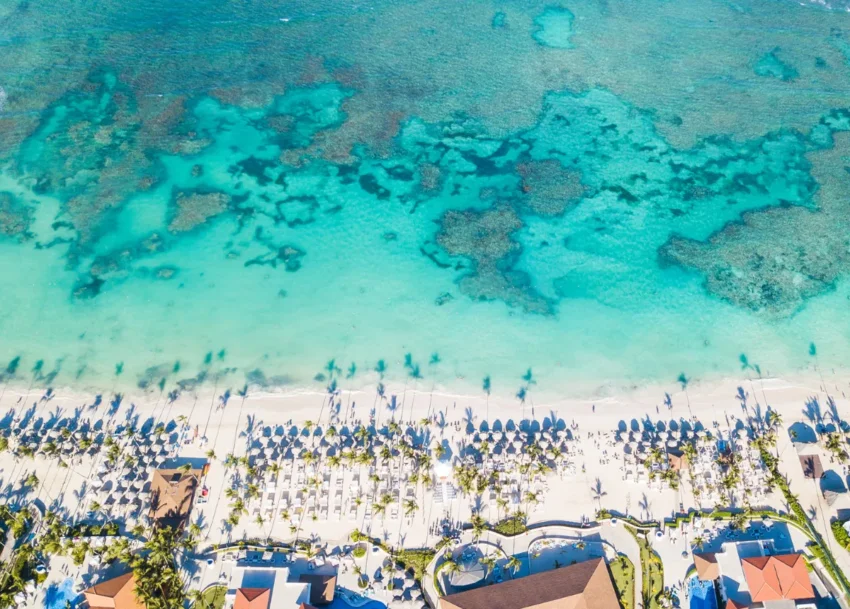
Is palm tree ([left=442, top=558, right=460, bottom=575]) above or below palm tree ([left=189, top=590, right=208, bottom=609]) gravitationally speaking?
above

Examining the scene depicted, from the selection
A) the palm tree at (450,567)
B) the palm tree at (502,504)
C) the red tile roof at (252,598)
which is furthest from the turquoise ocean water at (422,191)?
the red tile roof at (252,598)

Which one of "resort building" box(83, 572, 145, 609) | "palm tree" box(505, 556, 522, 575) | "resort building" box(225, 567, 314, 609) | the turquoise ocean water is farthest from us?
the turquoise ocean water

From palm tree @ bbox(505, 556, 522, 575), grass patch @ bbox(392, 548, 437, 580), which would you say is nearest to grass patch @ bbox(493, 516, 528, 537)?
palm tree @ bbox(505, 556, 522, 575)

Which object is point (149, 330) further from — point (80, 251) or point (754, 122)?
point (754, 122)

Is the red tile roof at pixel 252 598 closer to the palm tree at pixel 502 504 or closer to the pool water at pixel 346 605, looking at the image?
the pool water at pixel 346 605

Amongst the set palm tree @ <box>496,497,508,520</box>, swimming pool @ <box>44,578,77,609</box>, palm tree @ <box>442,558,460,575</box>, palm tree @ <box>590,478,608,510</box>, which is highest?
palm tree @ <box>590,478,608,510</box>

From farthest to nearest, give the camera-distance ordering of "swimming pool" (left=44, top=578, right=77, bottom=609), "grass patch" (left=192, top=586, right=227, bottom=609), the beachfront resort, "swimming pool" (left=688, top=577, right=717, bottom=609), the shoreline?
the shoreline, "swimming pool" (left=688, top=577, right=717, bottom=609), the beachfront resort, "grass patch" (left=192, top=586, right=227, bottom=609), "swimming pool" (left=44, top=578, right=77, bottom=609)

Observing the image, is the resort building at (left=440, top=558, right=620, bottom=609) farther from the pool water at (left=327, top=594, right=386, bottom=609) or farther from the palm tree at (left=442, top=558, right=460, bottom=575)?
the pool water at (left=327, top=594, right=386, bottom=609)

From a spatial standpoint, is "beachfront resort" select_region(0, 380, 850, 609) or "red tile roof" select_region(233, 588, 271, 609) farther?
"beachfront resort" select_region(0, 380, 850, 609)

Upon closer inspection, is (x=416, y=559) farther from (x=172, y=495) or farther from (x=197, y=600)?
(x=172, y=495)
